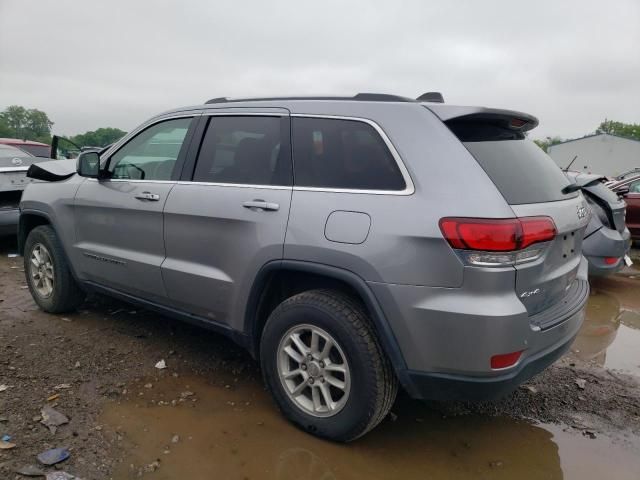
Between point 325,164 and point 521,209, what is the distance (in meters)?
1.04

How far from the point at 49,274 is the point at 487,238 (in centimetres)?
383

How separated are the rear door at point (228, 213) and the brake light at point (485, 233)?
3.01ft

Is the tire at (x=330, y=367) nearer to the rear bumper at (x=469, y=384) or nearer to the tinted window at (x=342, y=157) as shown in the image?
the rear bumper at (x=469, y=384)

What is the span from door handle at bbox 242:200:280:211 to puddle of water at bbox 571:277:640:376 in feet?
9.45

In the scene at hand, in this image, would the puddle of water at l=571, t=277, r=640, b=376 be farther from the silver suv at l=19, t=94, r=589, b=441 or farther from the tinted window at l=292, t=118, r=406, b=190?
the tinted window at l=292, t=118, r=406, b=190

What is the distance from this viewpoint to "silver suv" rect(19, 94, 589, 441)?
91.9 inches

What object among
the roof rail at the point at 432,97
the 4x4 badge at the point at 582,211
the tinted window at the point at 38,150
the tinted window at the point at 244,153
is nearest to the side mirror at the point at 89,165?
the tinted window at the point at 244,153

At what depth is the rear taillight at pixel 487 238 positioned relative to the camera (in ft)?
7.49

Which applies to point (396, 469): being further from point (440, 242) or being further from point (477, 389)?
point (440, 242)

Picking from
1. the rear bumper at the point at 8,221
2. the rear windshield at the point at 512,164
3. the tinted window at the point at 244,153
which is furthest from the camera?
the rear bumper at the point at 8,221

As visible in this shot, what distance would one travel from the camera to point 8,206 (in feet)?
22.1

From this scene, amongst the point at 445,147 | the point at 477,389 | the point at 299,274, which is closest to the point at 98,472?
the point at 299,274

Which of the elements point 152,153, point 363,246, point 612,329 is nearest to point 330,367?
point 363,246

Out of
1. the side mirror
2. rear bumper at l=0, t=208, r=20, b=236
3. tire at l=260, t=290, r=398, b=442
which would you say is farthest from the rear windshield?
rear bumper at l=0, t=208, r=20, b=236
